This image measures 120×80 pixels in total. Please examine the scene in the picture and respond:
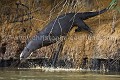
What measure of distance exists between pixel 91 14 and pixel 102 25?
714 mm

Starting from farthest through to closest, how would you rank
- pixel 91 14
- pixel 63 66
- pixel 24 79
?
pixel 91 14 < pixel 63 66 < pixel 24 79

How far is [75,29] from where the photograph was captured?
15.6 meters

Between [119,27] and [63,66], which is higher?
[119,27]

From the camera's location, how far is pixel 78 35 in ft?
49.4

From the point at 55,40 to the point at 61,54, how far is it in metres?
0.55

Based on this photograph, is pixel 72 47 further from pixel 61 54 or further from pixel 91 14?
pixel 91 14

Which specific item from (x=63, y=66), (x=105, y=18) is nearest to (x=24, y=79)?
(x=63, y=66)

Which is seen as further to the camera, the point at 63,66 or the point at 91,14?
the point at 91,14

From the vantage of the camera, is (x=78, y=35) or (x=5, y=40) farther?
(x=5, y=40)

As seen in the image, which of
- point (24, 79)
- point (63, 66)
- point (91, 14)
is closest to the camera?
point (24, 79)

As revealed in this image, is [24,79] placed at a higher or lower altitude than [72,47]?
lower

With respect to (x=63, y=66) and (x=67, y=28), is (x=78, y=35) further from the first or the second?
(x=63, y=66)

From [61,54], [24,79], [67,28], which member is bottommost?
[24,79]

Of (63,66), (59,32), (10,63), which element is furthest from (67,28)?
(10,63)
